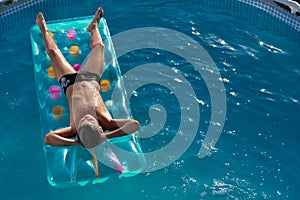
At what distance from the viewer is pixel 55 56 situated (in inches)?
237

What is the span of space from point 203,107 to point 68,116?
211 centimetres

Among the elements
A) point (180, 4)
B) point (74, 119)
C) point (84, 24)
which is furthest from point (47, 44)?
point (180, 4)

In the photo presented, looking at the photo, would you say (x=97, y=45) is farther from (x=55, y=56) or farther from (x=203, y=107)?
(x=203, y=107)

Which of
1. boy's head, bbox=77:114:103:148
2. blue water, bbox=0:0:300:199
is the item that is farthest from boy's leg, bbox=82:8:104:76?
boy's head, bbox=77:114:103:148

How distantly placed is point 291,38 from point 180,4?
7.57 feet

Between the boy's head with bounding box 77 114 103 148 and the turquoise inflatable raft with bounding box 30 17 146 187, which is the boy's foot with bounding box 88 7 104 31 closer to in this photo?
the turquoise inflatable raft with bounding box 30 17 146 187

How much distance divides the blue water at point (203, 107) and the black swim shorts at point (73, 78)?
989 mm

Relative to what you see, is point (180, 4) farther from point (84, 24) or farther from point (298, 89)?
point (298, 89)

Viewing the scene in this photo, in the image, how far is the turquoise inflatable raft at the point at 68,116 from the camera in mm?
5000

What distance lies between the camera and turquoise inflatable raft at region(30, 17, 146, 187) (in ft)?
16.4

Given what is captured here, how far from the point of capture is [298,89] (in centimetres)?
684

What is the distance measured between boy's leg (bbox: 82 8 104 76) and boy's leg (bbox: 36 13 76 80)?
26cm

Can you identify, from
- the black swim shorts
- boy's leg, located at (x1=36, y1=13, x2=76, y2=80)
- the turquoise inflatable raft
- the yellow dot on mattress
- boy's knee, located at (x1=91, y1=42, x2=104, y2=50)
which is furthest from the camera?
the yellow dot on mattress

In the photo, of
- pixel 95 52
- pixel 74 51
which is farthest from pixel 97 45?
pixel 74 51
